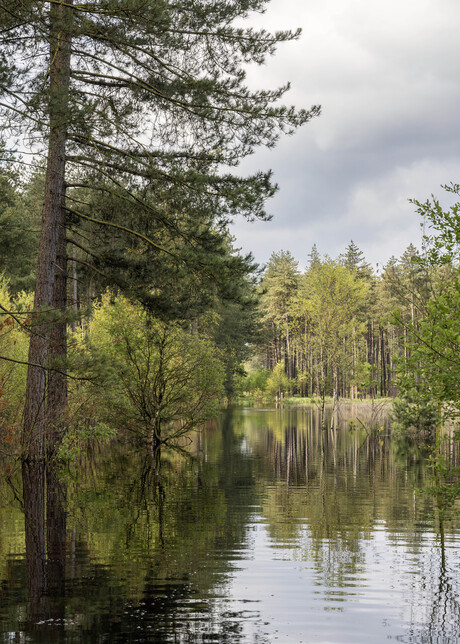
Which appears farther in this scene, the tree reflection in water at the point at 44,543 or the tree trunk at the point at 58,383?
the tree trunk at the point at 58,383

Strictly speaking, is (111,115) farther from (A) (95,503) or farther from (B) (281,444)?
(B) (281,444)

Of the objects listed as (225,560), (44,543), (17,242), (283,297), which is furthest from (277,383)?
(225,560)

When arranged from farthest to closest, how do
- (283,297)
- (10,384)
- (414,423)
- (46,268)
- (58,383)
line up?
(283,297), (414,423), (10,384), (58,383), (46,268)

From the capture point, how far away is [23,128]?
11.9m

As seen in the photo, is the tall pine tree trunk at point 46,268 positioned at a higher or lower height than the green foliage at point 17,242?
lower

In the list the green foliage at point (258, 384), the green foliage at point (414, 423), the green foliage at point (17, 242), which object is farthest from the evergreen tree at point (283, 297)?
the green foliage at point (414, 423)

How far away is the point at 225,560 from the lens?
26.3ft

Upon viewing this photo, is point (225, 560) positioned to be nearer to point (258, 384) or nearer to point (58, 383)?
point (58, 383)

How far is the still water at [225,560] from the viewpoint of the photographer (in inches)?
223

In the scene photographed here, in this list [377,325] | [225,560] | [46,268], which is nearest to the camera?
[225,560]

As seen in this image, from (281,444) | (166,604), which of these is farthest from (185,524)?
(281,444)

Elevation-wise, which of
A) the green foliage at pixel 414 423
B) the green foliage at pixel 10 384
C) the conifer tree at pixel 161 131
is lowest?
the green foliage at pixel 414 423

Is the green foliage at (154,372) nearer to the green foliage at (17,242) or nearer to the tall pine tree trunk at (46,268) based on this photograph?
the tall pine tree trunk at (46,268)

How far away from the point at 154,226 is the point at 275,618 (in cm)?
1068
